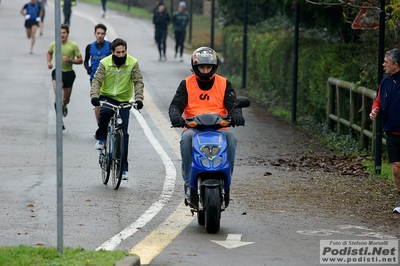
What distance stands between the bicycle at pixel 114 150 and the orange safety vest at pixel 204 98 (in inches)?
89.4

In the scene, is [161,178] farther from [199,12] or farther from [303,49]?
[199,12]

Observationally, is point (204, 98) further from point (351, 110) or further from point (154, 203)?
point (351, 110)

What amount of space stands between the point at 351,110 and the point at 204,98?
24.3ft

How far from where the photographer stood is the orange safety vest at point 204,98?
10.1m

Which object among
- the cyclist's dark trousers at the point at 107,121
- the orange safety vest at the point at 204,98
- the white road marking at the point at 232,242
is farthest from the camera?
the cyclist's dark trousers at the point at 107,121

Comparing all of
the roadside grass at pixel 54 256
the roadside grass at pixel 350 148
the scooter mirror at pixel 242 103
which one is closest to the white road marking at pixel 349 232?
the scooter mirror at pixel 242 103

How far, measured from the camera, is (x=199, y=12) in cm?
5253

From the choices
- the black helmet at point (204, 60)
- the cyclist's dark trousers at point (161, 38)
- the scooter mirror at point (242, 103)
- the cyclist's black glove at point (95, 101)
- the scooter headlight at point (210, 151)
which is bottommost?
the cyclist's dark trousers at point (161, 38)

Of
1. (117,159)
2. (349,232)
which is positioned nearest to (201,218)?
(349,232)

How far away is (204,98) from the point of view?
10.1 meters

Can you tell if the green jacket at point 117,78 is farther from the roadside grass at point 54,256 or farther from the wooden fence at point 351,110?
the roadside grass at point 54,256

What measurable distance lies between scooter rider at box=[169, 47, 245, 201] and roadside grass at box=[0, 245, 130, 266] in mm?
2046

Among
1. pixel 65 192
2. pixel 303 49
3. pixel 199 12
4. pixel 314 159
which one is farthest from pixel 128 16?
pixel 65 192

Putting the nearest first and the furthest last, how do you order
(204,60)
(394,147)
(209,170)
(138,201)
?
(209,170) → (204,60) → (394,147) → (138,201)
